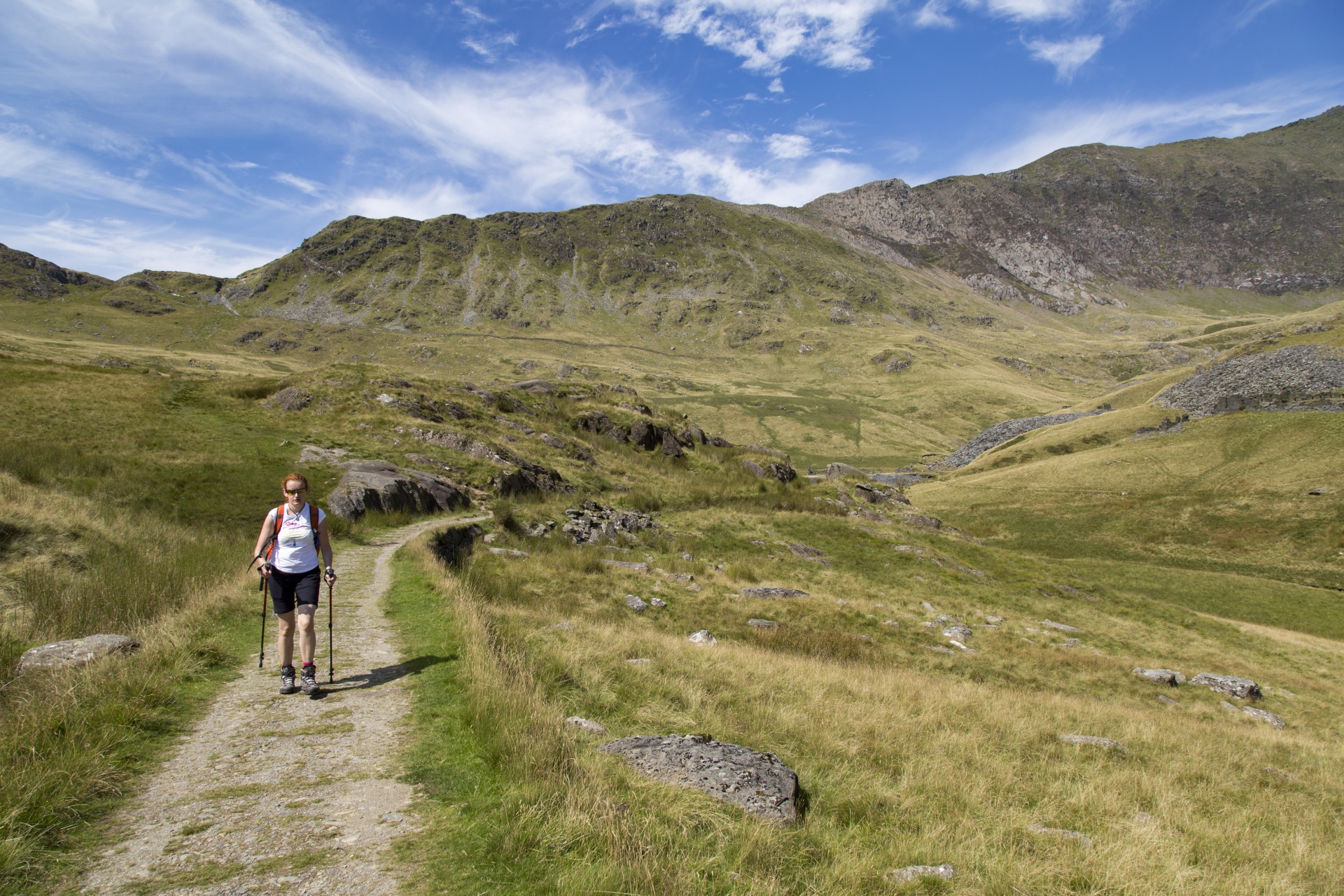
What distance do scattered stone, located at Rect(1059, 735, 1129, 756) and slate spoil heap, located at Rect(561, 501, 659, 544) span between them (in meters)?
21.0

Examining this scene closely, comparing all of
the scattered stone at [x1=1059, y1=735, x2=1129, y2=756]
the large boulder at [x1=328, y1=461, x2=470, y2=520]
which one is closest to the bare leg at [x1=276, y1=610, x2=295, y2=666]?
the scattered stone at [x1=1059, y1=735, x2=1129, y2=756]

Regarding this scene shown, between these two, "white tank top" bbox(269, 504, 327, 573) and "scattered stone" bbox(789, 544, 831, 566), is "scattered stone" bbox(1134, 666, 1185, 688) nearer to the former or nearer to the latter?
"scattered stone" bbox(789, 544, 831, 566)

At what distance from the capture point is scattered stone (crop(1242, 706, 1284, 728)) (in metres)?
17.9

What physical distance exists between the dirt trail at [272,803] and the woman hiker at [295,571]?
0.47 m

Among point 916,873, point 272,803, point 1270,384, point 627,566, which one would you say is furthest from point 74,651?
point 1270,384

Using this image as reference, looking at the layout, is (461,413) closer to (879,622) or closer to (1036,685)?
(879,622)

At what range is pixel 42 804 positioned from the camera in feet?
14.9

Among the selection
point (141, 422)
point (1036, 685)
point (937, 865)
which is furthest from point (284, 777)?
point (141, 422)

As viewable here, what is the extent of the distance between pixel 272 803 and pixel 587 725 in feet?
12.7

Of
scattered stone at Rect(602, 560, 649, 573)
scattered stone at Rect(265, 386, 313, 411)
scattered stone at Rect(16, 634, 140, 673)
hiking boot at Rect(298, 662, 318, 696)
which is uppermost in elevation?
scattered stone at Rect(265, 386, 313, 411)

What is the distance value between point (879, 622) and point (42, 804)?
22.5 metres

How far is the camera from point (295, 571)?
338 inches

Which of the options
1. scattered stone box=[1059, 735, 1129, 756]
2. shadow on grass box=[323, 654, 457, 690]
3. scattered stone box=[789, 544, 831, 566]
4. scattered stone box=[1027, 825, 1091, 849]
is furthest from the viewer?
scattered stone box=[789, 544, 831, 566]

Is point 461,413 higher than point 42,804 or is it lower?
higher
